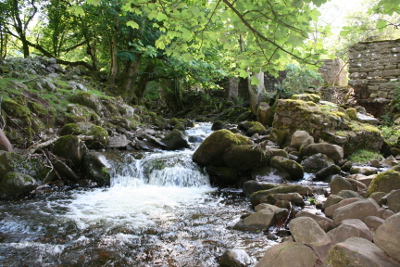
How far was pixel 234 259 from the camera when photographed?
2951mm

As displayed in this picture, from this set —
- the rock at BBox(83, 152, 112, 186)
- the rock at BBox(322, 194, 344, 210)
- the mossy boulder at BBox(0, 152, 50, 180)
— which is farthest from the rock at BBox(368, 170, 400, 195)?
the mossy boulder at BBox(0, 152, 50, 180)

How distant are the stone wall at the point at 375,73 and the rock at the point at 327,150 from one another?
4982 millimetres

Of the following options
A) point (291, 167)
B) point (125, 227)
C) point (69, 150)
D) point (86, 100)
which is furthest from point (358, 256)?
point (86, 100)

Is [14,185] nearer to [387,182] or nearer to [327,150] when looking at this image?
[387,182]

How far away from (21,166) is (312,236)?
5.33 metres

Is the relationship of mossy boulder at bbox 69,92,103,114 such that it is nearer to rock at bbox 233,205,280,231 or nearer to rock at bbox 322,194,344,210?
rock at bbox 233,205,280,231

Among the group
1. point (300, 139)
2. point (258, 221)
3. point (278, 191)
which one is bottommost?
point (258, 221)

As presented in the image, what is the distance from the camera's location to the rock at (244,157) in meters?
6.55

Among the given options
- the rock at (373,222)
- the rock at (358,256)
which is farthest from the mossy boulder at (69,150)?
the rock at (373,222)

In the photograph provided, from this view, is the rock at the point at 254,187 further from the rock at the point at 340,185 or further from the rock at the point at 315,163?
the rock at the point at 315,163

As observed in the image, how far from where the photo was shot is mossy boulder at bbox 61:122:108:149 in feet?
23.5

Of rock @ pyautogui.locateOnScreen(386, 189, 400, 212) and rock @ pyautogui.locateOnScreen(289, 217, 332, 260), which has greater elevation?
rock @ pyautogui.locateOnScreen(386, 189, 400, 212)

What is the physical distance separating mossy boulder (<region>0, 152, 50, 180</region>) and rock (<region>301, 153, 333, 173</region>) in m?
6.11

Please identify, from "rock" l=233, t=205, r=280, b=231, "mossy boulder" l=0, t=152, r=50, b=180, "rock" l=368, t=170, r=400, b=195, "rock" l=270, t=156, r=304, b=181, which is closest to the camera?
"rock" l=233, t=205, r=280, b=231
